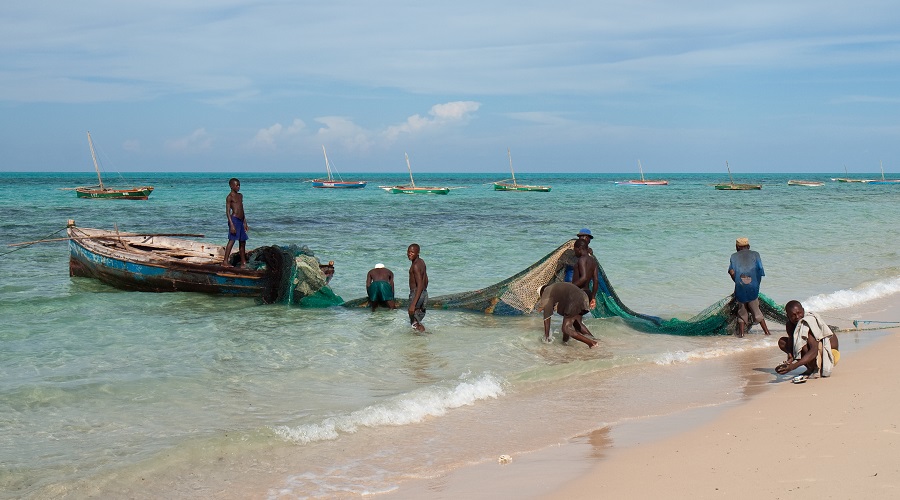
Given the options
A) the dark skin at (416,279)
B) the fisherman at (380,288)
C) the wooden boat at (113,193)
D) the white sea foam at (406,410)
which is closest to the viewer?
the white sea foam at (406,410)

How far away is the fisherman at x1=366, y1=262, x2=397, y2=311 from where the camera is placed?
11117 millimetres

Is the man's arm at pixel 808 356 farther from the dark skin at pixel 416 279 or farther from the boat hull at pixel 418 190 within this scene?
the boat hull at pixel 418 190

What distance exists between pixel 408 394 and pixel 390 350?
2.16m

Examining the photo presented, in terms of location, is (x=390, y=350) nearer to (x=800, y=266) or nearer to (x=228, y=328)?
(x=228, y=328)

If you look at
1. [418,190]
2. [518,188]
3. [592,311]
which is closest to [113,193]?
[418,190]

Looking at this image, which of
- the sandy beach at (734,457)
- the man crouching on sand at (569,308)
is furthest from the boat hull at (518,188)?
the sandy beach at (734,457)

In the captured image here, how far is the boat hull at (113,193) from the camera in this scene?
48344mm

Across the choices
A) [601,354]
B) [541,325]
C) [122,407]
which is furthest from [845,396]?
[122,407]

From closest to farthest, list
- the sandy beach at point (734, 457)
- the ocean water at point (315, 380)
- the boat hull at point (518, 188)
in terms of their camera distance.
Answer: the sandy beach at point (734, 457) → the ocean water at point (315, 380) → the boat hull at point (518, 188)

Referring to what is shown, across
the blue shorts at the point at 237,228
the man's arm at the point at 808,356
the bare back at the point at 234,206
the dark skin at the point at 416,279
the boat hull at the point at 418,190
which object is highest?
the boat hull at the point at 418,190

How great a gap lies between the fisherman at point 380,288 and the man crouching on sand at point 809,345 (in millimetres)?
5482

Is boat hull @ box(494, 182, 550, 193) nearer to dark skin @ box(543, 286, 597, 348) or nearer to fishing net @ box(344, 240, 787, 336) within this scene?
fishing net @ box(344, 240, 787, 336)

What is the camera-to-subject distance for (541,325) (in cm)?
1045

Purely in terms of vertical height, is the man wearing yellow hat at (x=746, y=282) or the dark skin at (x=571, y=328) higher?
the man wearing yellow hat at (x=746, y=282)
